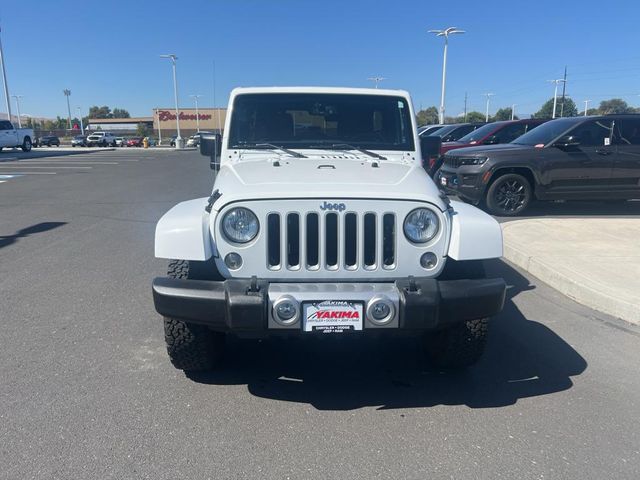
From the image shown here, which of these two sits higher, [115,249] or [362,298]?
[362,298]

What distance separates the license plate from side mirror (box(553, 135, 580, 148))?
736cm

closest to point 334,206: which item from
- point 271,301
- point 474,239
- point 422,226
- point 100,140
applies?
point 422,226

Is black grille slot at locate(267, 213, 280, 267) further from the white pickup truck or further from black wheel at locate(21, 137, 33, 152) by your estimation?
black wheel at locate(21, 137, 33, 152)

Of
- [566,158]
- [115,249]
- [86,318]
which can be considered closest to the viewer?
[86,318]

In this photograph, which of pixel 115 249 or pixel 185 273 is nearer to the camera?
pixel 185 273

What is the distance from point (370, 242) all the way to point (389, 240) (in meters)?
0.12

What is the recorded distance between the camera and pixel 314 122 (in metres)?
4.50

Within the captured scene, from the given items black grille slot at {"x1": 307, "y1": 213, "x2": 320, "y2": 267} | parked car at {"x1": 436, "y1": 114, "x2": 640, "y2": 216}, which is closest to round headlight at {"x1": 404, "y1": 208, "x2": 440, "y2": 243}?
black grille slot at {"x1": 307, "y1": 213, "x2": 320, "y2": 267}

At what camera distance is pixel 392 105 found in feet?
15.2

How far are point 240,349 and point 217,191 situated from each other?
1.34m

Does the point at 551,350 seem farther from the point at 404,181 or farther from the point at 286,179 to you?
the point at 286,179

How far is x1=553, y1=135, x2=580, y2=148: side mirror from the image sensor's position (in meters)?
8.69

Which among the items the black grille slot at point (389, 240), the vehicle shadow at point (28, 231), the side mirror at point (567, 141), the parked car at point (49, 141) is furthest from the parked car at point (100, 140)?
the black grille slot at point (389, 240)

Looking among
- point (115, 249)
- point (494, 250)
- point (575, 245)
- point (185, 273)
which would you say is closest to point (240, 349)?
point (185, 273)
